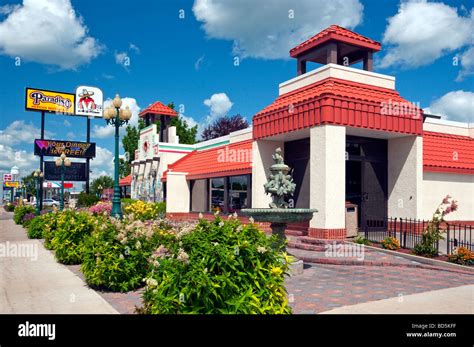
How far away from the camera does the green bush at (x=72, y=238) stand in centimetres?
1149

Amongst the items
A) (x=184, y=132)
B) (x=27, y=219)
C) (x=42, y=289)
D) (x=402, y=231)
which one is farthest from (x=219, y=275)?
(x=184, y=132)

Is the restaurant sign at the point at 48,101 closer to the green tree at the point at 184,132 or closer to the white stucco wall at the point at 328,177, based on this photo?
the green tree at the point at 184,132

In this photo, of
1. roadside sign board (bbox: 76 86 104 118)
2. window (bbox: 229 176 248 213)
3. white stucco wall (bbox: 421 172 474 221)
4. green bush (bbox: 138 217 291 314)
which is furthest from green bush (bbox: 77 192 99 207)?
green bush (bbox: 138 217 291 314)

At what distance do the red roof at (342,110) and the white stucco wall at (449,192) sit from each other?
9.73 ft

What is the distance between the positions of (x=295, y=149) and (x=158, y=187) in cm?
1533

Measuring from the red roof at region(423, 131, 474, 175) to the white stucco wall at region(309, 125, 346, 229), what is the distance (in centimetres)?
536

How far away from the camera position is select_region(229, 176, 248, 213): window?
73.5 feet

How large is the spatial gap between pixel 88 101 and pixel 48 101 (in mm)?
4502

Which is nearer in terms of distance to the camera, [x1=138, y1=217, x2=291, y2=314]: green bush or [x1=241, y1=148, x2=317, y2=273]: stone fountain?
[x1=138, y1=217, x2=291, y2=314]: green bush

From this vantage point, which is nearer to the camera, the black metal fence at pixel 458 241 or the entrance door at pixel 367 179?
the black metal fence at pixel 458 241

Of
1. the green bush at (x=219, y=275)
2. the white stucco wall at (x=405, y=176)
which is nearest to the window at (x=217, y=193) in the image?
the white stucco wall at (x=405, y=176)

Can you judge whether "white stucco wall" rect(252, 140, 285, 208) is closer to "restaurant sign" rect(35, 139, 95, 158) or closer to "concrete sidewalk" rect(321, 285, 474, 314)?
"concrete sidewalk" rect(321, 285, 474, 314)
